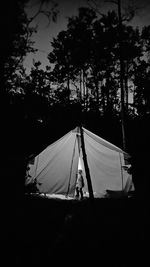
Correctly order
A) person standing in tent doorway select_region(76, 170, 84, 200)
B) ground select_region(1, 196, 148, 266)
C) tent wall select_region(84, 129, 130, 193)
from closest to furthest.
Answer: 1. ground select_region(1, 196, 148, 266)
2. tent wall select_region(84, 129, 130, 193)
3. person standing in tent doorway select_region(76, 170, 84, 200)

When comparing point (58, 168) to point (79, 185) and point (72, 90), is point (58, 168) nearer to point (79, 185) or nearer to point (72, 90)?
point (79, 185)

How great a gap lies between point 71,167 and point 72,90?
1419cm

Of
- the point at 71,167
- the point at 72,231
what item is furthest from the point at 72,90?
the point at 72,231

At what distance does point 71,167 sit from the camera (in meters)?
8.55

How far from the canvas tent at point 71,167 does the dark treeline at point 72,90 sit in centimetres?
90

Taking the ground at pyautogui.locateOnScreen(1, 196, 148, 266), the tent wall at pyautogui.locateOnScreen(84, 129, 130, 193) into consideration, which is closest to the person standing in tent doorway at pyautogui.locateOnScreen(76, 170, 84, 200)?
the tent wall at pyautogui.locateOnScreen(84, 129, 130, 193)

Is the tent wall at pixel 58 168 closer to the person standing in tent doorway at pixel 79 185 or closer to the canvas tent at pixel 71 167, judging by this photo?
the canvas tent at pixel 71 167

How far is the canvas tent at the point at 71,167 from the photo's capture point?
792 cm

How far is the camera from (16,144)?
4.25m

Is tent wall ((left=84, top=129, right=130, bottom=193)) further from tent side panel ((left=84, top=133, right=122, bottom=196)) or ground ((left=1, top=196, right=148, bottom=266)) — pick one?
ground ((left=1, top=196, right=148, bottom=266))

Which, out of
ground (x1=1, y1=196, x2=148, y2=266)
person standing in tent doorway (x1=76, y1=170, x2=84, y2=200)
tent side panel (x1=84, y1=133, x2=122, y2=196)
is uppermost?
tent side panel (x1=84, y1=133, x2=122, y2=196)

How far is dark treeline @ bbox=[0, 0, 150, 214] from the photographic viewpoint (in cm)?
460

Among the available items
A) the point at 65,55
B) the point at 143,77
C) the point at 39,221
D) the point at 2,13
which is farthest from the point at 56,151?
the point at 143,77

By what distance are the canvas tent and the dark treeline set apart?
0.90 meters
